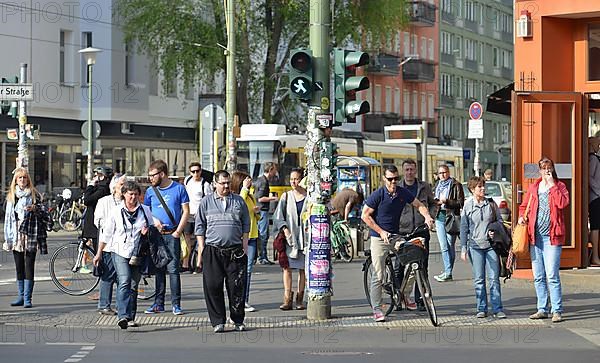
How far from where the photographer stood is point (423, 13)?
261 feet

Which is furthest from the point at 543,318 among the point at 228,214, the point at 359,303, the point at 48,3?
the point at 48,3

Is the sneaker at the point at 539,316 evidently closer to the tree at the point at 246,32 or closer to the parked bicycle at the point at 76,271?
the parked bicycle at the point at 76,271

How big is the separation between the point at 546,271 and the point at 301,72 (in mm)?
3747

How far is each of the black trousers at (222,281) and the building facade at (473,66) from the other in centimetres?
6887

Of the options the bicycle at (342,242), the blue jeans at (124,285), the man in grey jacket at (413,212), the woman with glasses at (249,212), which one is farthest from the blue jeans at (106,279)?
the bicycle at (342,242)

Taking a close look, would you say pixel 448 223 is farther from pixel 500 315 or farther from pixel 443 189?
pixel 500 315

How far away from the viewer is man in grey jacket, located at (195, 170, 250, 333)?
13133mm

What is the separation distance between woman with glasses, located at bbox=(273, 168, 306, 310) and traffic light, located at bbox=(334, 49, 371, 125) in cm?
147

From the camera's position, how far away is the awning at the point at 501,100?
19.7 metres

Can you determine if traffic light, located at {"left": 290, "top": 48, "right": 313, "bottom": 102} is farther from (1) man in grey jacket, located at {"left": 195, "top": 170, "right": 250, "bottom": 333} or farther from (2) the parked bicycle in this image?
(2) the parked bicycle

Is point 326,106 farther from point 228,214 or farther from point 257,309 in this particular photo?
point 257,309

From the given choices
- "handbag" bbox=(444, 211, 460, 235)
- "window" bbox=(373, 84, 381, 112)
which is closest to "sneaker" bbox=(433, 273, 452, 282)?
"handbag" bbox=(444, 211, 460, 235)

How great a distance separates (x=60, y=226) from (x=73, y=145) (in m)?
11.7

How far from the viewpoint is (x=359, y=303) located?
51.9 feet
